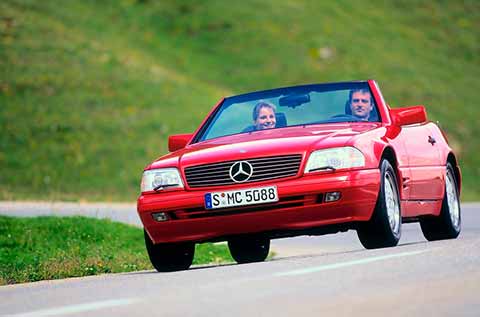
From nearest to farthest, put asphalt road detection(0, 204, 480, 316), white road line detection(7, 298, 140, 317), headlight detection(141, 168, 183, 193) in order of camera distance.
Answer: asphalt road detection(0, 204, 480, 316)
white road line detection(7, 298, 140, 317)
headlight detection(141, 168, 183, 193)

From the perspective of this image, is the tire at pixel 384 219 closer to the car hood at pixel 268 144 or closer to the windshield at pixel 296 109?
the car hood at pixel 268 144

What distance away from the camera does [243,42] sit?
62.3 metres

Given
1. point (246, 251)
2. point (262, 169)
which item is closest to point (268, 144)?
point (262, 169)

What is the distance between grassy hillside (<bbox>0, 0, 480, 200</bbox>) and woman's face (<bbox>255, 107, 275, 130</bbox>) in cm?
2152

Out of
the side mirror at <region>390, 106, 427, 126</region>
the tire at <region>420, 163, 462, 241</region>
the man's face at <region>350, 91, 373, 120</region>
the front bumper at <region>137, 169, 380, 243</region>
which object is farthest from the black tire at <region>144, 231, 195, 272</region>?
the tire at <region>420, 163, 462, 241</region>

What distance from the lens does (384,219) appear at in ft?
35.7

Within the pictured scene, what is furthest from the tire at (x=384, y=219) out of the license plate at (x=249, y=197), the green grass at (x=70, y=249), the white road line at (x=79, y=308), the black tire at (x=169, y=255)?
the white road line at (x=79, y=308)

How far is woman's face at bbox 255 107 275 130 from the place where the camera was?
39.9 ft

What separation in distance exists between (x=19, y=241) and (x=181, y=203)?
5.20m

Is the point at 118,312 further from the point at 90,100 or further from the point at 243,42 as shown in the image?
the point at 243,42

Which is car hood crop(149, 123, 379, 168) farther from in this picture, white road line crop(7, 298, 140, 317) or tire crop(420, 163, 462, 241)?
white road line crop(7, 298, 140, 317)

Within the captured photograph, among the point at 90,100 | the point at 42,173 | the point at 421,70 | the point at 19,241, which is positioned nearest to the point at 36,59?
the point at 90,100

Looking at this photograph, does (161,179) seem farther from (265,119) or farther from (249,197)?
(265,119)

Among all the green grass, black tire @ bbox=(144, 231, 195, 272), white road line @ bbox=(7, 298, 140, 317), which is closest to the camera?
white road line @ bbox=(7, 298, 140, 317)
